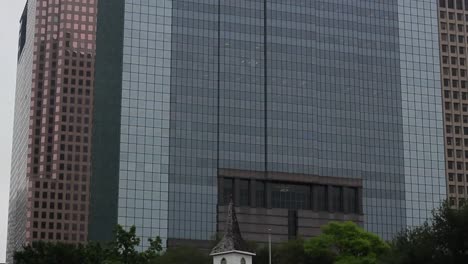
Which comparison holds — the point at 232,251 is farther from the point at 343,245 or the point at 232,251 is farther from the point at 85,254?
the point at 343,245

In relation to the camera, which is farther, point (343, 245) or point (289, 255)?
point (289, 255)

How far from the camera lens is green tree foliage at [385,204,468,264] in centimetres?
10831

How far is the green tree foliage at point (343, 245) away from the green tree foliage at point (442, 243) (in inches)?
1214

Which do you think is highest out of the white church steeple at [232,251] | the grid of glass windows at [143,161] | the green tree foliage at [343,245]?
the grid of glass windows at [143,161]

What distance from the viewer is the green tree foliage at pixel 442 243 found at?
355ft

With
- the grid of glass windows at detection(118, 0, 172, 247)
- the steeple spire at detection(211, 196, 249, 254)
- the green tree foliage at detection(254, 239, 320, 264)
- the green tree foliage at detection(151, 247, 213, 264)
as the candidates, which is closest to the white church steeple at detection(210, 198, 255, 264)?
the steeple spire at detection(211, 196, 249, 254)

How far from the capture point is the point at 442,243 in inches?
4341

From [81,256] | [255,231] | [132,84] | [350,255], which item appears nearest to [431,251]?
[350,255]

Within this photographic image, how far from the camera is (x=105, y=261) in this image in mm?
124875

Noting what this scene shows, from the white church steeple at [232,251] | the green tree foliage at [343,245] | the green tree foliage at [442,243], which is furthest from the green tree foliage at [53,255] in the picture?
the green tree foliage at [442,243]

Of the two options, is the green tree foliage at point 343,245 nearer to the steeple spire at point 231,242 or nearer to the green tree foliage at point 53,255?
the steeple spire at point 231,242

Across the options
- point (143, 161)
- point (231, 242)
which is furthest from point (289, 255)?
point (143, 161)

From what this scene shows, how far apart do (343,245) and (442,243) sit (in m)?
36.5

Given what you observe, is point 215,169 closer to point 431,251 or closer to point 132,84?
point 132,84
